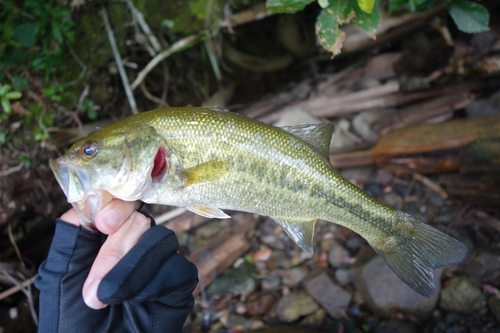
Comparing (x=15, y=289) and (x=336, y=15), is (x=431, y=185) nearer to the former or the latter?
Result: (x=336, y=15)

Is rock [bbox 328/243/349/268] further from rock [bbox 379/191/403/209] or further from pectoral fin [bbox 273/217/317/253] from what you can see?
pectoral fin [bbox 273/217/317/253]

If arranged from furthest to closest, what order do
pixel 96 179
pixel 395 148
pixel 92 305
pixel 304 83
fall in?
pixel 304 83 → pixel 395 148 → pixel 96 179 → pixel 92 305

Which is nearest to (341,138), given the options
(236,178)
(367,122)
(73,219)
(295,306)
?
(367,122)

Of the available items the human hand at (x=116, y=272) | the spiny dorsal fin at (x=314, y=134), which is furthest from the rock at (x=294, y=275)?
the spiny dorsal fin at (x=314, y=134)

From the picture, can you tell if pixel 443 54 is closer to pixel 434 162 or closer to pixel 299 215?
pixel 434 162

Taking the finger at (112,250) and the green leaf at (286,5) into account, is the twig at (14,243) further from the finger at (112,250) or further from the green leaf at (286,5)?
the green leaf at (286,5)

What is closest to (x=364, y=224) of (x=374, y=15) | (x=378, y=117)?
(x=374, y=15)

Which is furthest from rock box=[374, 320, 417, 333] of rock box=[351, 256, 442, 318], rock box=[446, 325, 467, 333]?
rock box=[446, 325, 467, 333]

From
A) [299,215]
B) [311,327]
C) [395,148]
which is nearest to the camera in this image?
[299,215]
